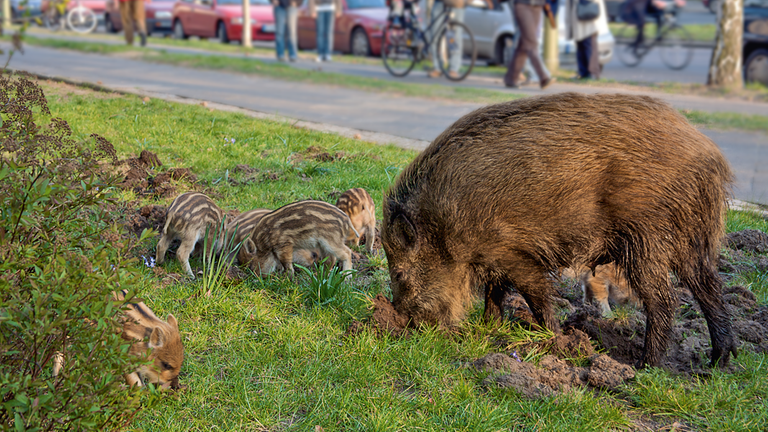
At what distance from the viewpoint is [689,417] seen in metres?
3.48

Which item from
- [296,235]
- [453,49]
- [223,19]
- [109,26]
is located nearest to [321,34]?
[453,49]

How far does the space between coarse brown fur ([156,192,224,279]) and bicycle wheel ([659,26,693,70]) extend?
17.4 metres

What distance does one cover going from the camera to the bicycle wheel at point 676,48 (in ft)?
64.7

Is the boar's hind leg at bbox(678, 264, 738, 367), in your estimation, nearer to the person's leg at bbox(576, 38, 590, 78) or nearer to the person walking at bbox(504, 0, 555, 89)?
the person walking at bbox(504, 0, 555, 89)

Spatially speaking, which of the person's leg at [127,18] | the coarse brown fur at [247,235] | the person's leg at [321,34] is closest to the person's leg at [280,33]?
the person's leg at [321,34]

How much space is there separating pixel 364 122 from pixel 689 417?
7467mm

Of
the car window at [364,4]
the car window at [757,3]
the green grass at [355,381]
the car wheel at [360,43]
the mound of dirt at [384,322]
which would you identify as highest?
the car window at [757,3]

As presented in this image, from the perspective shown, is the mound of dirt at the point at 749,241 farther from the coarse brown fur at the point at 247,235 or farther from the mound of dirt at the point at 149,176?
the mound of dirt at the point at 149,176

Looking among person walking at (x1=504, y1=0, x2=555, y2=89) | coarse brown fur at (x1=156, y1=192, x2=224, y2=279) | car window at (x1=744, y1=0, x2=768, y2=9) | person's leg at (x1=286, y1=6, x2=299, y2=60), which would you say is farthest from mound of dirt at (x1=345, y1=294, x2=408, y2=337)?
person's leg at (x1=286, y1=6, x2=299, y2=60)

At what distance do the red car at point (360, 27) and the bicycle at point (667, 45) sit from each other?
23.3ft

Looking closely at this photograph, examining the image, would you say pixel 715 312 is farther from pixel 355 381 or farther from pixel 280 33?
pixel 280 33

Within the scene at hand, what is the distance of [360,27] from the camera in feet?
70.5

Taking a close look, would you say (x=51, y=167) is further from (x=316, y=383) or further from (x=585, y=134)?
(x=585, y=134)

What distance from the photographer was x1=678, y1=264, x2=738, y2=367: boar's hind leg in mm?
3977
